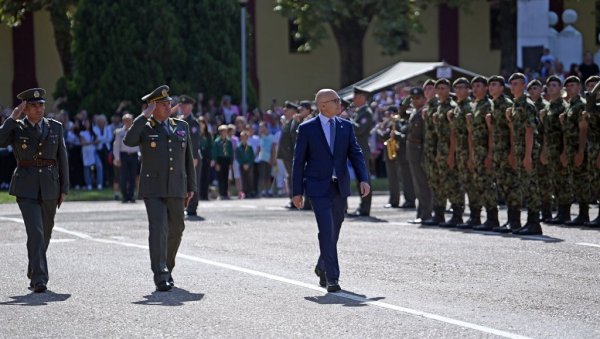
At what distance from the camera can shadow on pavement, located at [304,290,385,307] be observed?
12.2m

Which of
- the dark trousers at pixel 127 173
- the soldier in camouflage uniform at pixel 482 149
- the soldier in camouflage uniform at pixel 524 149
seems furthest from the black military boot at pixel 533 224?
the dark trousers at pixel 127 173

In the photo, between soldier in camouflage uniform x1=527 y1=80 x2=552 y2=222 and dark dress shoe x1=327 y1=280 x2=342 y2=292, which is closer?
dark dress shoe x1=327 y1=280 x2=342 y2=292

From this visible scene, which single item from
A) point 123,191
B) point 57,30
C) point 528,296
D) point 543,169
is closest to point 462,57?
point 57,30

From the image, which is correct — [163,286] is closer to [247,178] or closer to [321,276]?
[321,276]

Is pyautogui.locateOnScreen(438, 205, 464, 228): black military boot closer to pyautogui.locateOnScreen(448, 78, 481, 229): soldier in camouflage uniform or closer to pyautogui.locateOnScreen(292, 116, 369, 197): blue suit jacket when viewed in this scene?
pyautogui.locateOnScreen(448, 78, 481, 229): soldier in camouflage uniform

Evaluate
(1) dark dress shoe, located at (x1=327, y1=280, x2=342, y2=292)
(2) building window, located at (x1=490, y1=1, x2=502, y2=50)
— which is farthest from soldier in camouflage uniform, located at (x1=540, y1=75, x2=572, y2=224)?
(2) building window, located at (x1=490, y1=1, x2=502, y2=50)

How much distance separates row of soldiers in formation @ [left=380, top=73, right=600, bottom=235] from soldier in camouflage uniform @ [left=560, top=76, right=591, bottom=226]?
1 cm

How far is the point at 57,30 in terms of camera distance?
4591cm

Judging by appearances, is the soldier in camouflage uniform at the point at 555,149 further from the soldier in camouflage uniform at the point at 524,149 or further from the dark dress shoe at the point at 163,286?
the dark dress shoe at the point at 163,286

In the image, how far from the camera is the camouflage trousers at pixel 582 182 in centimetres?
1983

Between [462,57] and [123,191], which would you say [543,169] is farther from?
[462,57]

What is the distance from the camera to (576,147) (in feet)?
65.4

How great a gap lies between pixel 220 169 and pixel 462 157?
1243cm

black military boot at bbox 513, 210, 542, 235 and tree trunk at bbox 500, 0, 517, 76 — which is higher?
tree trunk at bbox 500, 0, 517, 76
